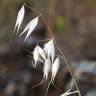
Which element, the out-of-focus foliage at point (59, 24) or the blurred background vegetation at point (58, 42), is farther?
the out-of-focus foliage at point (59, 24)

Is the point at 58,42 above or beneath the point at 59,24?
beneath

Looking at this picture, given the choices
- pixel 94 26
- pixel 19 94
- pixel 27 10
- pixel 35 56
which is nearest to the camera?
pixel 35 56

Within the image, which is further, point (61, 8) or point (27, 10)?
point (27, 10)

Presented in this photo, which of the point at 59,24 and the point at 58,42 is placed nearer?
the point at 59,24

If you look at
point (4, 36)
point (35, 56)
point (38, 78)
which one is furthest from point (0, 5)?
point (35, 56)

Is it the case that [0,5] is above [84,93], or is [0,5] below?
above

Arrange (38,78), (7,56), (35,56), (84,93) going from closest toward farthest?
1. (35,56)
2. (84,93)
3. (38,78)
4. (7,56)

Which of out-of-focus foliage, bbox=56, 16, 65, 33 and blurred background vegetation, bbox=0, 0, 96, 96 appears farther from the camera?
out-of-focus foliage, bbox=56, 16, 65, 33

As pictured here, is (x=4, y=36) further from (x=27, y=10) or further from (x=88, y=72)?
(x=88, y=72)
